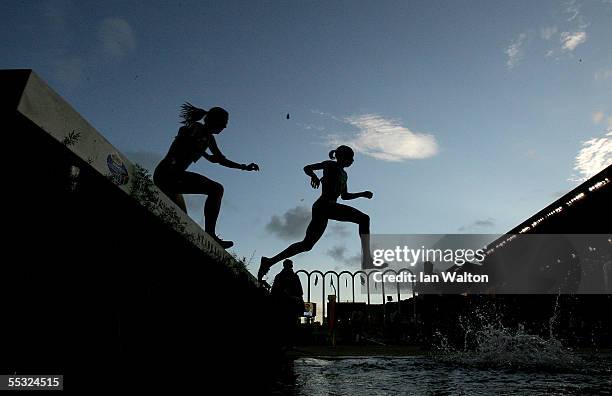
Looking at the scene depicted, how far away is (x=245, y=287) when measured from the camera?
17.0 feet

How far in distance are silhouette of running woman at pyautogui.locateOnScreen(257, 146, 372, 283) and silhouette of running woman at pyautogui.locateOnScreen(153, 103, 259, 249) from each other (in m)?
1.38

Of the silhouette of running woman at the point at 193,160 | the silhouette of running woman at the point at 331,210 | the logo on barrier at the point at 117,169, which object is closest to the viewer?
the logo on barrier at the point at 117,169

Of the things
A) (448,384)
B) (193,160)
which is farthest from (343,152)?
(448,384)

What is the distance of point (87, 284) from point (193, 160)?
2.92 meters

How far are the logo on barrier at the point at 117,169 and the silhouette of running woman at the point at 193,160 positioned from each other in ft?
6.82

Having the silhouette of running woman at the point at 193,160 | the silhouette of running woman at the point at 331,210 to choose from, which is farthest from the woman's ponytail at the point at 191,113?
the silhouette of running woman at the point at 331,210

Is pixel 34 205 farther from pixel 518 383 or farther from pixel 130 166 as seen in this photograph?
pixel 518 383

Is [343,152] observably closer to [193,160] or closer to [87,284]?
[193,160]

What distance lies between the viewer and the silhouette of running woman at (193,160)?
15.8ft

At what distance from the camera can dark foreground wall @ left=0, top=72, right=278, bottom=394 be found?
1930 mm

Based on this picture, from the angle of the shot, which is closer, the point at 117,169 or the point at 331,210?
the point at 117,169

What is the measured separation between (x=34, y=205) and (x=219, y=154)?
3.47 m

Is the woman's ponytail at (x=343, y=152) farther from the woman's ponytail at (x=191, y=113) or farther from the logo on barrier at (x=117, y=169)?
the logo on barrier at (x=117, y=169)

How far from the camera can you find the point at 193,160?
502 centimetres
